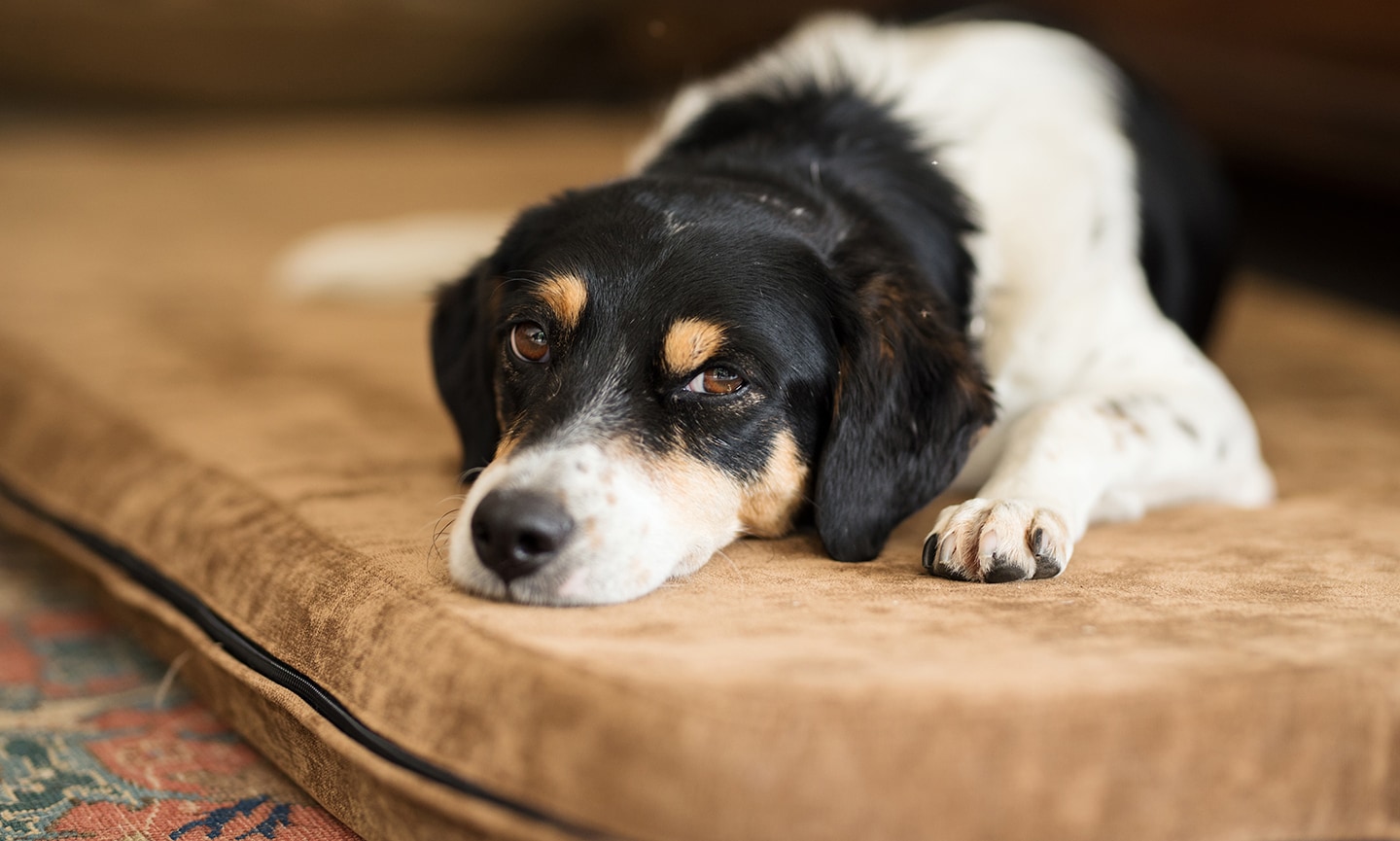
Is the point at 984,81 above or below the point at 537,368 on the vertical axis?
above

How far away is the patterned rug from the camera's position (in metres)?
1.94

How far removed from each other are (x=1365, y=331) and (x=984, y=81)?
178 centimetres

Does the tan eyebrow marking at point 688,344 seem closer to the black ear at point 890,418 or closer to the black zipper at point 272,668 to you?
the black ear at point 890,418

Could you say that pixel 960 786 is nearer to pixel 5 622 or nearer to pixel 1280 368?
pixel 5 622

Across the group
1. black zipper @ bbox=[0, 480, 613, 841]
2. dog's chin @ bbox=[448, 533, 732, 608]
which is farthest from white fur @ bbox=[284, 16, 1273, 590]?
black zipper @ bbox=[0, 480, 613, 841]

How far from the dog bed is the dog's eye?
26 cm

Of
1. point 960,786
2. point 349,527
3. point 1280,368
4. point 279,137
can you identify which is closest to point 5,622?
point 349,527

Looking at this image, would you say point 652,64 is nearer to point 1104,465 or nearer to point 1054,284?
point 1054,284

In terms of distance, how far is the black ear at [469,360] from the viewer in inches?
96.4

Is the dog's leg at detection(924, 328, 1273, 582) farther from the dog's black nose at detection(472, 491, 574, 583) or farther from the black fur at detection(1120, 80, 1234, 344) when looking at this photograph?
the dog's black nose at detection(472, 491, 574, 583)

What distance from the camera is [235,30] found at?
6.45 m

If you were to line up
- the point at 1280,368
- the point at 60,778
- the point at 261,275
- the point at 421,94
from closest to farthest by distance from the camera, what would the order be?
the point at 60,778, the point at 1280,368, the point at 261,275, the point at 421,94

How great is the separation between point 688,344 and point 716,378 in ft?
0.23

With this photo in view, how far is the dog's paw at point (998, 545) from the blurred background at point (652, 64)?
5.49 ft
